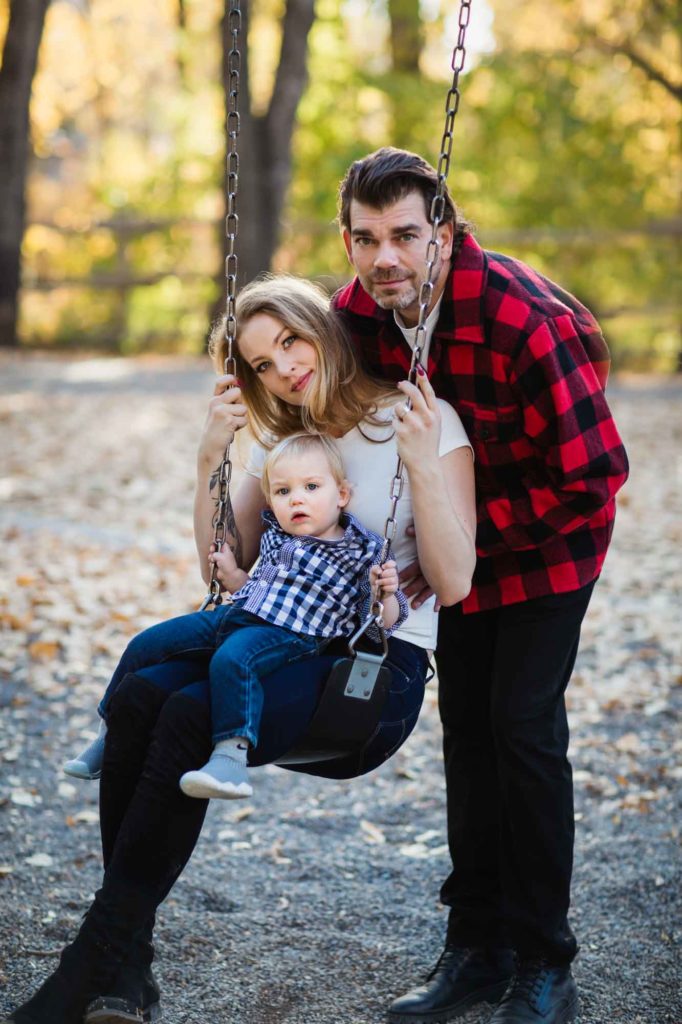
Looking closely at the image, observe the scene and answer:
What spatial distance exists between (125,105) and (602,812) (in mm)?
22812

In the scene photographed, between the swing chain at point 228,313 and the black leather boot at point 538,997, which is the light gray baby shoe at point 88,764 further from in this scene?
the black leather boot at point 538,997

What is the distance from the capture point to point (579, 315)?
2709 millimetres

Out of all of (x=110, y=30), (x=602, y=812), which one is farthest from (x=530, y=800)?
(x=110, y=30)

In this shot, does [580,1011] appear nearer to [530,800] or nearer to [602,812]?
[530,800]

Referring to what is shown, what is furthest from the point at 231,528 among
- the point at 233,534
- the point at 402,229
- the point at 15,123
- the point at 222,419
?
the point at 15,123

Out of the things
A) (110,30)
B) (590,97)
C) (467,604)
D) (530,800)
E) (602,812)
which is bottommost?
(602,812)

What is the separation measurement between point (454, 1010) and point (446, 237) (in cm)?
A: 186

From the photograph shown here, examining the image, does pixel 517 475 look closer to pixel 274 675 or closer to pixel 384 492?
pixel 384 492

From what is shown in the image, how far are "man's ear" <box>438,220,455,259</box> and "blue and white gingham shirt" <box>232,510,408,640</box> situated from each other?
0.65 metres

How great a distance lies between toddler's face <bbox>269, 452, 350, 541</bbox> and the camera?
262 centimetres

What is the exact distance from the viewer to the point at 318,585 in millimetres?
2578

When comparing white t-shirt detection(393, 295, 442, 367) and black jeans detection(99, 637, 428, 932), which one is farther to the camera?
white t-shirt detection(393, 295, 442, 367)

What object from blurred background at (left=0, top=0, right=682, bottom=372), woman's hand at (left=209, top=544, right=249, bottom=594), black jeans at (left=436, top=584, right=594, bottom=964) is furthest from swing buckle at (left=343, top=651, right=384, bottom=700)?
blurred background at (left=0, top=0, right=682, bottom=372)

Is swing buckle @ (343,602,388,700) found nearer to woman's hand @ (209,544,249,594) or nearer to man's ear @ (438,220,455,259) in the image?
woman's hand @ (209,544,249,594)
